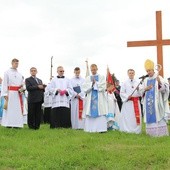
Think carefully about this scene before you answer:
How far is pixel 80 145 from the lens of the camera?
970 cm

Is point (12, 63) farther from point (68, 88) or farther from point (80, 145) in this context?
point (80, 145)

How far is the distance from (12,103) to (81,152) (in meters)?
4.10

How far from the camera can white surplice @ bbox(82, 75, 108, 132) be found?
12.8m

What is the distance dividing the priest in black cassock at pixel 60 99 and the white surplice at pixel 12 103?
147 centimetres

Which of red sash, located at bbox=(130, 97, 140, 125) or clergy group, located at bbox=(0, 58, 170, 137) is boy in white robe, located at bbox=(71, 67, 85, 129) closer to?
clergy group, located at bbox=(0, 58, 170, 137)

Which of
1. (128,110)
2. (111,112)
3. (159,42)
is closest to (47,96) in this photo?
(111,112)

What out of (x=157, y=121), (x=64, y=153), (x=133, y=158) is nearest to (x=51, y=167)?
(x=64, y=153)

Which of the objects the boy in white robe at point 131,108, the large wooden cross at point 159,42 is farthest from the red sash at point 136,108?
the large wooden cross at point 159,42

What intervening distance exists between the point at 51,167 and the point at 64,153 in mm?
951

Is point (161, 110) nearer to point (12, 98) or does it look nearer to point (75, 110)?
point (75, 110)

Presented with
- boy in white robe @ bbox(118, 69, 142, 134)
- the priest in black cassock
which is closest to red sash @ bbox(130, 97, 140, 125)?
boy in white robe @ bbox(118, 69, 142, 134)

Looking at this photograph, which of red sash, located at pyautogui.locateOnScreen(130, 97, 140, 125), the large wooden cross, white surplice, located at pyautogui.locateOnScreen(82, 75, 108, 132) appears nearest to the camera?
white surplice, located at pyautogui.locateOnScreen(82, 75, 108, 132)

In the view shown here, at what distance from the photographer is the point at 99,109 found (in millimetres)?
12828

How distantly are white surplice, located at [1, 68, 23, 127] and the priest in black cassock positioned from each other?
1.47 meters
